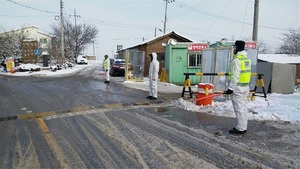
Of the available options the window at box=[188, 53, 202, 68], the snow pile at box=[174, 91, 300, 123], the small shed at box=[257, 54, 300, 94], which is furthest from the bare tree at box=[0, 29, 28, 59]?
the snow pile at box=[174, 91, 300, 123]

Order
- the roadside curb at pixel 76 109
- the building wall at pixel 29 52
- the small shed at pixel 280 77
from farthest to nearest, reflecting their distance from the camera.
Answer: the building wall at pixel 29 52, the small shed at pixel 280 77, the roadside curb at pixel 76 109

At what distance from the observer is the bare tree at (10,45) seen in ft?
133

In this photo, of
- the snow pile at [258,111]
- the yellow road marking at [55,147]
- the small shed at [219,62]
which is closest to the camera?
the yellow road marking at [55,147]

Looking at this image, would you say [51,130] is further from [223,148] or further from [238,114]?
[238,114]

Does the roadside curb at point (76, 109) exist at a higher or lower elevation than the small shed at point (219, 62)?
lower

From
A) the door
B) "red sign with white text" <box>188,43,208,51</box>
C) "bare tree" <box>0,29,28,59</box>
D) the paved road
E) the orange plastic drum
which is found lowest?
the paved road

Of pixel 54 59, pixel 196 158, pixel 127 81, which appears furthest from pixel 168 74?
pixel 54 59

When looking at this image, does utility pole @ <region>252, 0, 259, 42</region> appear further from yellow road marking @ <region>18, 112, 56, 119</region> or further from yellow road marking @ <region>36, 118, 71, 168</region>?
yellow road marking @ <region>36, 118, 71, 168</region>

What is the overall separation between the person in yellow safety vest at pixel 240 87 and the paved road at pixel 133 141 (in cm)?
33

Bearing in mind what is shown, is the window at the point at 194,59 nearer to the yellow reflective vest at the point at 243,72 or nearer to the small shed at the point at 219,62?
the small shed at the point at 219,62

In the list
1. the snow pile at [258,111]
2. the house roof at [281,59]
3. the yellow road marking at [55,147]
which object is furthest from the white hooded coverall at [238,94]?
the house roof at [281,59]

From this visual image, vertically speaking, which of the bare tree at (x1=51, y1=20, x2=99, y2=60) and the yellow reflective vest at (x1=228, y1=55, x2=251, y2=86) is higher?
the bare tree at (x1=51, y1=20, x2=99, y2=60)

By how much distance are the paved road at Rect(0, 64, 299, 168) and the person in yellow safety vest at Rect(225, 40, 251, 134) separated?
328mm

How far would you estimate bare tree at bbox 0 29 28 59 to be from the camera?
133 ft
